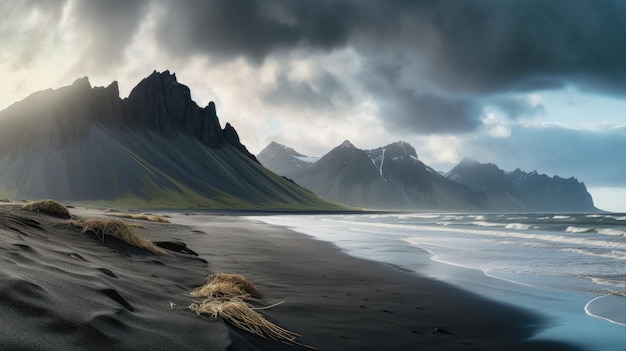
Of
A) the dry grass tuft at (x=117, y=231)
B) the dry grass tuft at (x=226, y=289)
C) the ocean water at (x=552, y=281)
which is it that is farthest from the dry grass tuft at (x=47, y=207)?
the ocean water at (x=552, y=281)

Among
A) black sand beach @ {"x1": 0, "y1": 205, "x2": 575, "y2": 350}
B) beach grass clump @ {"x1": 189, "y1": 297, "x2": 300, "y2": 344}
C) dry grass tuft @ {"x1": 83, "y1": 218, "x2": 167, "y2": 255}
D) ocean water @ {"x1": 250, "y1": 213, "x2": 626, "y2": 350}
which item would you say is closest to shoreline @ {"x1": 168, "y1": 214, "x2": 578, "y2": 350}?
black sand beach @ {"x1": 0, "y1": 205, "x2": 575, "y2": 350}

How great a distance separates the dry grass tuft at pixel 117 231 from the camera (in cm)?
1284

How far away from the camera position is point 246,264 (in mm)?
14984

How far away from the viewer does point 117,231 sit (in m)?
12.9

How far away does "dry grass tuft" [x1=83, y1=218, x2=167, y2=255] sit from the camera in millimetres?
12836

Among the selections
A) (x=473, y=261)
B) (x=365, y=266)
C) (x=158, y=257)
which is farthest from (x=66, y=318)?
(x=473, y=261)

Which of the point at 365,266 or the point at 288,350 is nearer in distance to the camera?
the point at 288,350

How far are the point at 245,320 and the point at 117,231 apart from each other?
8.12 metres

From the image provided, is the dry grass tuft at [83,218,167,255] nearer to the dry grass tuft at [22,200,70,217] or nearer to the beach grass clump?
the dry grass tuft at [22,200,70,217]

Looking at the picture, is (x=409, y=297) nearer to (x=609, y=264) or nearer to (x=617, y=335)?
(x=617, y=335)

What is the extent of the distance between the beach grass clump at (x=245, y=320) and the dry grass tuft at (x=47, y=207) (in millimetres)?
12025

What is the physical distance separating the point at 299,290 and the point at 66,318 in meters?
6.61

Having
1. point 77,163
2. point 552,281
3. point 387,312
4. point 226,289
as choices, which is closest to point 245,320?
point 226,289

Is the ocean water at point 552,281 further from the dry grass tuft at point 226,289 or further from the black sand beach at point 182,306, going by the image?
the dry grass tuft at point 226,289
